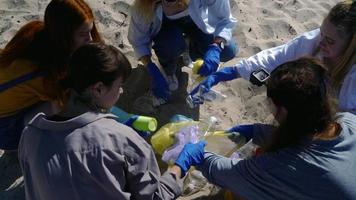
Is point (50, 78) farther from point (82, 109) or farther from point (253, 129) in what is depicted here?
point (253, 129)

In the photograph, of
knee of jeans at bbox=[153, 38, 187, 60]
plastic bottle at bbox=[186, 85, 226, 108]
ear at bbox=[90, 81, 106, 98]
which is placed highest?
ear at bbox=[90, 81, 106, 98]

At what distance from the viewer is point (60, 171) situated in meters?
1.47

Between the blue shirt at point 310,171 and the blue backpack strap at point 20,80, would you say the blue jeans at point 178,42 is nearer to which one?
the blue backpack strap at point 20,80

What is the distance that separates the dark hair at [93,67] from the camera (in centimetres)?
154

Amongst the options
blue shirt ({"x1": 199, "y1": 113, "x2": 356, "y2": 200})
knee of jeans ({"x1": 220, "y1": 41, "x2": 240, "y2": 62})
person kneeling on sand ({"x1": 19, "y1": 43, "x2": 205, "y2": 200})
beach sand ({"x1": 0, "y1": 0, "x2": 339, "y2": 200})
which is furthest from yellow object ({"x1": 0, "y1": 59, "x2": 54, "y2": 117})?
knee of jeans ({"x1": 220, "y1": 41, "x2": 240, "y2": 62})

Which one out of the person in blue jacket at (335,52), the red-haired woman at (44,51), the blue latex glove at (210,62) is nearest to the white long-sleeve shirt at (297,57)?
the person in blue jacket at (335,52)

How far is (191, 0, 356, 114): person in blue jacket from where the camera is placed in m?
2.14

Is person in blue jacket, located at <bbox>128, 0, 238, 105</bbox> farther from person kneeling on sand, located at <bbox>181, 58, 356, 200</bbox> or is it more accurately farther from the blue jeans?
person kneeling on sand, located at <bbox>181, 58, 356, 200</bbox>

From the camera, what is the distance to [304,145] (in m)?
1.66

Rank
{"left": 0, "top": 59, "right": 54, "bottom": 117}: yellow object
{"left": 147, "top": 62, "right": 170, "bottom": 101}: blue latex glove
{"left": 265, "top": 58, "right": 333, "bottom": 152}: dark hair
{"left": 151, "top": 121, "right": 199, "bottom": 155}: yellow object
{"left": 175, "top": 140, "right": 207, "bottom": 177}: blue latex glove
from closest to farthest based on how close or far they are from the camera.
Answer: {"left": 265, "top": 58, "right": 333, "bottom": 152}: dark hair < {"left": 175, "top": 140, "right": 207, "bottom": 177}: blue latex glove < {"left": 0, "top": 59, "right": 54, "bottom": 117}: yellow object < {"left": 151, "top": 121, "right": 199, "bottom": 155}: yellow object < {"left": 147, "top": 62, "right": 170, "bottom": 101}: blue latex glove

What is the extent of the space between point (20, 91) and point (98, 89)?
766 millimetres

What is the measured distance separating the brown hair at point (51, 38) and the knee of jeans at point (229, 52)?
3.55 ft

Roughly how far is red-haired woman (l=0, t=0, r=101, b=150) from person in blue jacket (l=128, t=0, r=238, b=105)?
1.89 feet

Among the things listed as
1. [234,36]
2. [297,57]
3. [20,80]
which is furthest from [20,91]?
[234,36]
